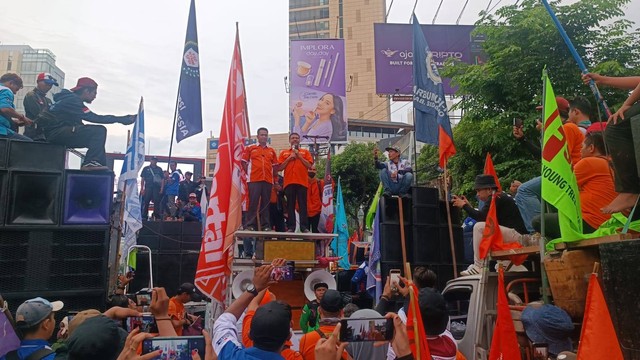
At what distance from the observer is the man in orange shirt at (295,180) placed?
882cm

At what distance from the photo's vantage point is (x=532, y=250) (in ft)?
12.7

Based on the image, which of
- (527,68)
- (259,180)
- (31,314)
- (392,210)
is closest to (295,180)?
(259,180)

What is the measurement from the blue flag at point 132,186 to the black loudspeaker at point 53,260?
3700 millimetres

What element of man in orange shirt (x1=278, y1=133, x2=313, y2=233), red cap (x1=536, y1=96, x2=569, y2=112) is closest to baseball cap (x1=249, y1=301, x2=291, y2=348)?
red cap (x1=536, y1=96, x2=569, y2=112)

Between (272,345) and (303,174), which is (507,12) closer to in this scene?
(303,174)

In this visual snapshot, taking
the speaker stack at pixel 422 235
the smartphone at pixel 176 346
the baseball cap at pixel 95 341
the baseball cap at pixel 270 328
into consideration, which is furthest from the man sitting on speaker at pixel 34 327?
the speaker stack at pixel 422 235

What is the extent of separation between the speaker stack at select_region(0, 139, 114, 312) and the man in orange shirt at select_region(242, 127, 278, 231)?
2.78m

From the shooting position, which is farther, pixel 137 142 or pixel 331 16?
pixel 331 16

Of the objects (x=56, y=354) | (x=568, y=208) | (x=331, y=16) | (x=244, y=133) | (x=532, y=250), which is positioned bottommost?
(x=56, y=354)

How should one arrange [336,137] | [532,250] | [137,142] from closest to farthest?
1. [532,250]
2. [137,142]
3. [336,137]

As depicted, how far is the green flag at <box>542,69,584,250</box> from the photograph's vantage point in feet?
11.7

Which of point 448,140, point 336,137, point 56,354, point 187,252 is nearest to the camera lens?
point 56,354

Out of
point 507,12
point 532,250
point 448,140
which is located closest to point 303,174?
point 448,140

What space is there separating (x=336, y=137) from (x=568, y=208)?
19.7m
